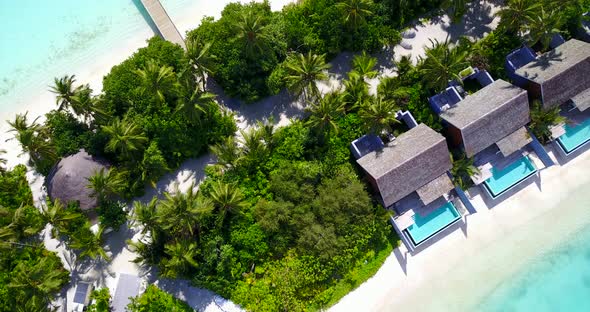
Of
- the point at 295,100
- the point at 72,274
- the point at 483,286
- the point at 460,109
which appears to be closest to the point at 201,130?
the point at 295,100

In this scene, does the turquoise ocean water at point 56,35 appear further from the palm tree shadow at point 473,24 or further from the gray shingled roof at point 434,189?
the gray shingled roof at point 434,189

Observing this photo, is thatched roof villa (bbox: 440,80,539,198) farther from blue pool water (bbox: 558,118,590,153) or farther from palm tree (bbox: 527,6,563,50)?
palm tree (bbox: 527,6,563,50)

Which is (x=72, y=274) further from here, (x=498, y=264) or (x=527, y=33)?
(x=527, y=33)

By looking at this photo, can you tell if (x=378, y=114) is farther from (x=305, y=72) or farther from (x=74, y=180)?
(x=74, y=180)

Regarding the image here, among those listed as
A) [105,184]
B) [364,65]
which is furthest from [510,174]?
[105,184]

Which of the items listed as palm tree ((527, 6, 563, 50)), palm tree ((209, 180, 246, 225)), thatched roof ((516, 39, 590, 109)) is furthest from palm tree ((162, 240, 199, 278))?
palm tree ((527, 6, 563, 50))

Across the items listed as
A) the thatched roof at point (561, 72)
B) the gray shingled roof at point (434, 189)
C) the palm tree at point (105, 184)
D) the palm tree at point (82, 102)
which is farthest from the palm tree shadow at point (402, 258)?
the palm tree at point (82, 102)
